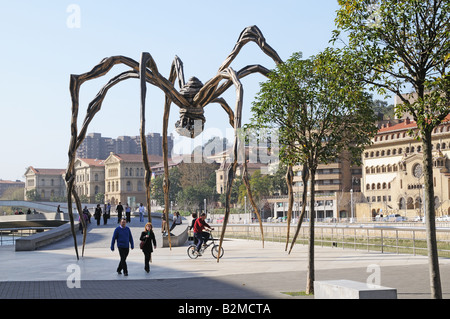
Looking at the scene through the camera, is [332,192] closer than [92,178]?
Yes

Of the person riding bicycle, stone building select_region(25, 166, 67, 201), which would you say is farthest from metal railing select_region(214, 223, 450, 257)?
stone building select_region(25, 166, 67, 201)

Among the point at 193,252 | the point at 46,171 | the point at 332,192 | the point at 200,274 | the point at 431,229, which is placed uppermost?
the point at 46,171

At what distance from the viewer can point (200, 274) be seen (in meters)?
15.5

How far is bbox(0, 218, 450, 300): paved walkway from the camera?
12.0 metres

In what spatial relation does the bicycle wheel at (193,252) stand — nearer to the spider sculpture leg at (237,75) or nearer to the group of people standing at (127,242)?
the group of people standing at (127,242)

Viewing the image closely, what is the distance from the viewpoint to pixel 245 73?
15273 millimetres

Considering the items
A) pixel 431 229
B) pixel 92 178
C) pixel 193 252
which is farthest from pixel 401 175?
pixel 92 178

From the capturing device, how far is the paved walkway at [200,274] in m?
12.0

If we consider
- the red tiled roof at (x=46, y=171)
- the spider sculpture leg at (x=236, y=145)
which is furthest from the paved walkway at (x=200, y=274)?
the red tiled roof at (x=46, y=171)

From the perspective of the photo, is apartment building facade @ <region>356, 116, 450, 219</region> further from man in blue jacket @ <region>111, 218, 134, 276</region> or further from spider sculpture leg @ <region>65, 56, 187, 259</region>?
spider sculpture leg @ <region>65, 56, 187, 259</region>

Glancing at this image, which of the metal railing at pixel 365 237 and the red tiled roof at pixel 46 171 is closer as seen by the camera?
the metal railing at pixel 365 237

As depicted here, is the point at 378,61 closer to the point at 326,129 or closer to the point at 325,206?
the point at 326,129

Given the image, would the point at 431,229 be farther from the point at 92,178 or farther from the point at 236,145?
the point at 92,178
